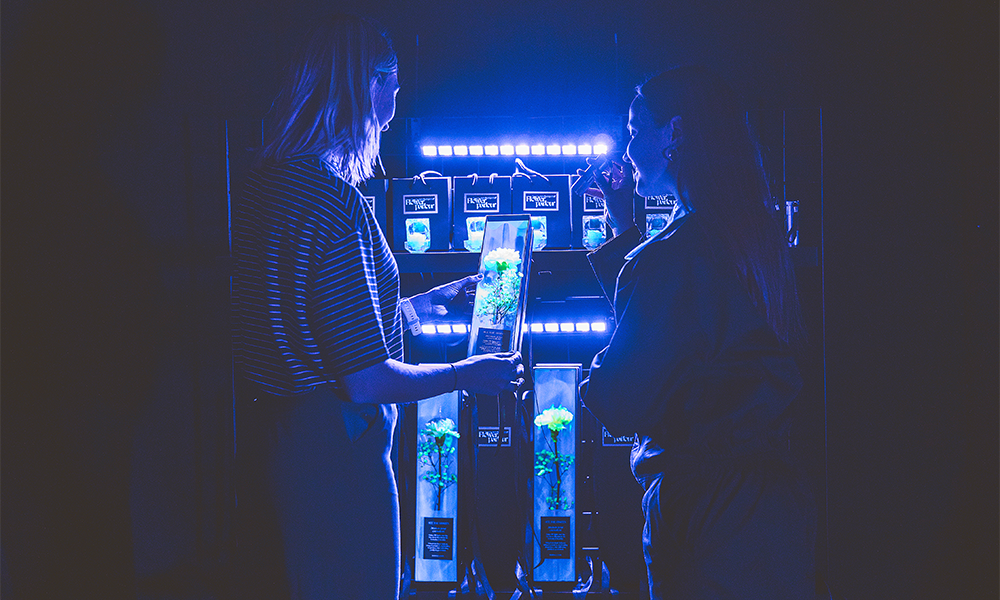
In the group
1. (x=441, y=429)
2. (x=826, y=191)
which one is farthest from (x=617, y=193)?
(x=826, y=191)

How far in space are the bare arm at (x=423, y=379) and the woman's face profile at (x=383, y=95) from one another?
0.63m

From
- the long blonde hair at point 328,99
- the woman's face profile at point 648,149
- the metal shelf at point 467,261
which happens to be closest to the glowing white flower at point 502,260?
the metal shelf at point 467,261

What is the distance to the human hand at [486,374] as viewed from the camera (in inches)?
62.4

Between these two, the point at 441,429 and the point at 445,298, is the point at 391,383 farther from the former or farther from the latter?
the point at 441,429

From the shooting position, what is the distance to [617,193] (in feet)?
6.73

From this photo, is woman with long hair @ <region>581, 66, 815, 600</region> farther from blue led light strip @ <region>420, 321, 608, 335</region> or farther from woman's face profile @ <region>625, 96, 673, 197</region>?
blue led light strip @ <region>420, 321, 608, 335</region>

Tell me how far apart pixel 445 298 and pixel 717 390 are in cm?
121

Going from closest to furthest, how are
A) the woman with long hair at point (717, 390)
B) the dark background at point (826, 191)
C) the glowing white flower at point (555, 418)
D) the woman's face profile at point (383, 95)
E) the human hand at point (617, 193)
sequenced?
the woman with long hair at point (717, 390) < the woman's face profile at point (383, 95) < the human hand at point (617, 193) < the glowing white flower at point (555, 418) < the dark background at point (826, 191)

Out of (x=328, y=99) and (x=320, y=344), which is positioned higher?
(x=328, y=99)

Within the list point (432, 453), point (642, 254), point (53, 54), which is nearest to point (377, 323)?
point (642, 254)

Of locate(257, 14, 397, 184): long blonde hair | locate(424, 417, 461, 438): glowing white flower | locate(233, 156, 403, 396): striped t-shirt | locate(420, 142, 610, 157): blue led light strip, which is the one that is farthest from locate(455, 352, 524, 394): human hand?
locate(420, 142, 610, 157): blue led light strip

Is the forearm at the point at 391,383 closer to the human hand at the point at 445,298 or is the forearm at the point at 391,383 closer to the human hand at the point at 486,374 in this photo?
the human hand at the point at 486,374

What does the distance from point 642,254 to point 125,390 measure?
2503 millimetres

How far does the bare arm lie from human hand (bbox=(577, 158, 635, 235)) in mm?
595
